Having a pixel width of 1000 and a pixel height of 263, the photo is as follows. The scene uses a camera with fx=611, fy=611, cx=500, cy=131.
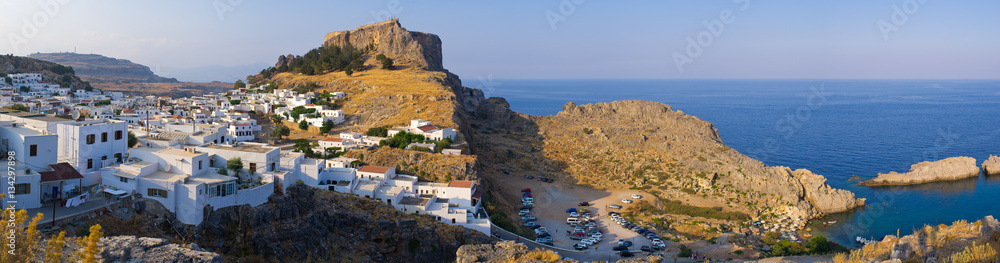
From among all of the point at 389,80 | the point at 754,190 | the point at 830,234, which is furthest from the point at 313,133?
the point at 830,234

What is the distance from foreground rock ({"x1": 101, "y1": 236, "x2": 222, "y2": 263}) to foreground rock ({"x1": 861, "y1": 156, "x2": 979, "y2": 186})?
4511 centimetres

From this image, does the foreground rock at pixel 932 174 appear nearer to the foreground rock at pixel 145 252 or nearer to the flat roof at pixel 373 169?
the flat roof at pixel 373 169

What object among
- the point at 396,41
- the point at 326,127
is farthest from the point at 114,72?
the point at 326,127

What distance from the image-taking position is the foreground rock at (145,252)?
10617 mm

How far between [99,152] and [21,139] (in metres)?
2.07

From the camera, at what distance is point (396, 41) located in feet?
221

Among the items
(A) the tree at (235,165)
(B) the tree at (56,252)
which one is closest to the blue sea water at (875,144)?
(A) the tree at (235,165)

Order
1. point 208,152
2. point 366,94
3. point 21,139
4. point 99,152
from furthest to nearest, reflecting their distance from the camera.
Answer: point 366,94
point 208,152
point 99,152
point 21,139

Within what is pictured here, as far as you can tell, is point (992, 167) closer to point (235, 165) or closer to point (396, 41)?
point (235, 165)

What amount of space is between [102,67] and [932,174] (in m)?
170

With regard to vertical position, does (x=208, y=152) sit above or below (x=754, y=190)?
above

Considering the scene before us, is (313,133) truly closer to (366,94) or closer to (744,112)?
(366,94)

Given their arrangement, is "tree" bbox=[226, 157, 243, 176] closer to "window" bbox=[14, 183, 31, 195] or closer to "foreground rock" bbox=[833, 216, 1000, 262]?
"window" bbox=[14, 183, 31, 195]

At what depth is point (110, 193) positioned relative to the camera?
16000 millimetres
